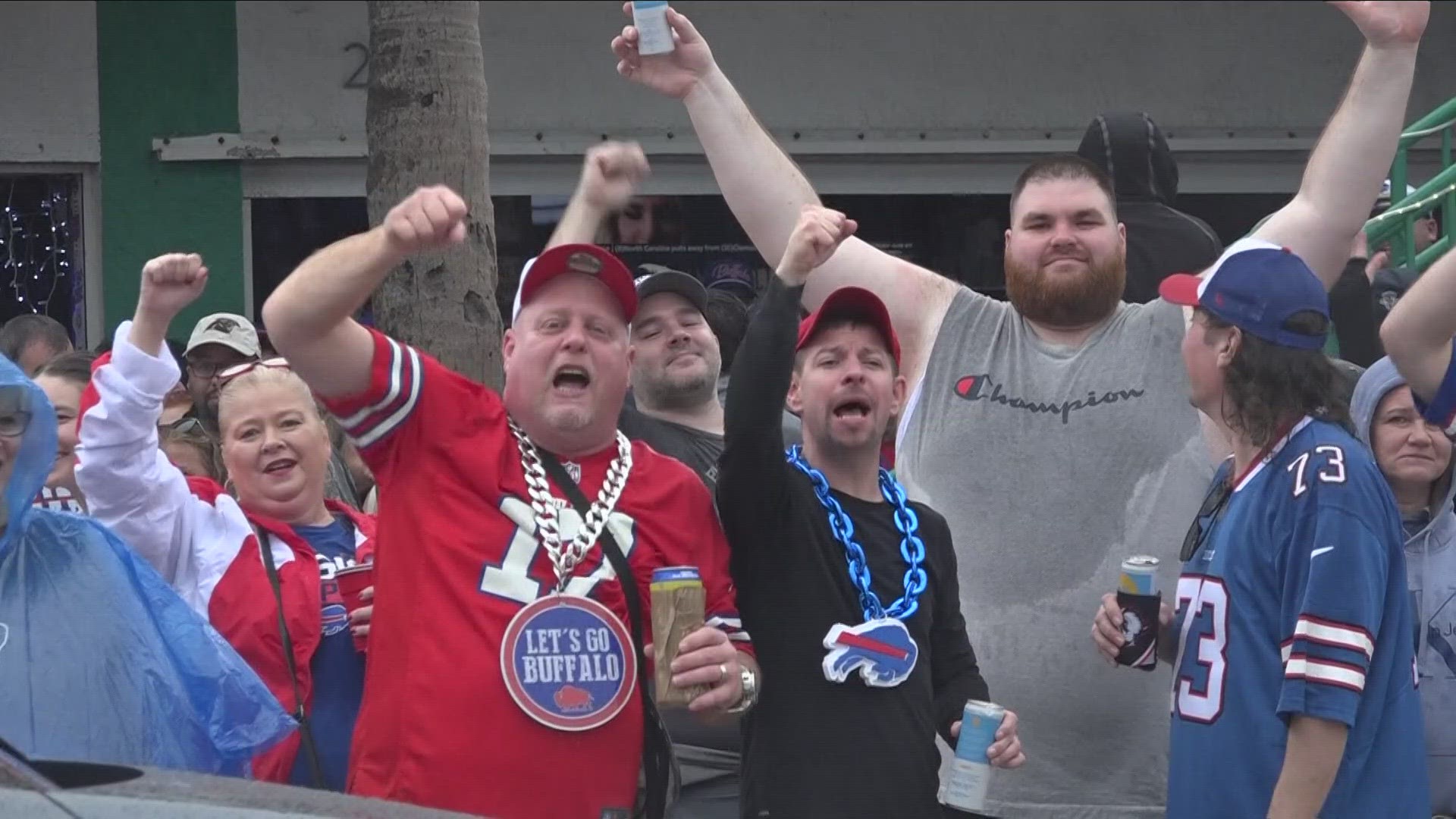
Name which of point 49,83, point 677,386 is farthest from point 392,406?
point 49,83

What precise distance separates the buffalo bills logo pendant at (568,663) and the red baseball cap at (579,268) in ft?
2.15

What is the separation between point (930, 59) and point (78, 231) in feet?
18.0

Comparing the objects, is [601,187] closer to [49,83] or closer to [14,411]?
[14,411]

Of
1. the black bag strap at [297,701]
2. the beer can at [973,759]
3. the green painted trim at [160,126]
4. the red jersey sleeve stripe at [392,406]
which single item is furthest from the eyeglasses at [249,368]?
the green painted trim at [160,126]

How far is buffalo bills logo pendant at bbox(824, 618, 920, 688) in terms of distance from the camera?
353cm

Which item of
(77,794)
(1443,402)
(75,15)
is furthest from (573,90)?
(77,794)

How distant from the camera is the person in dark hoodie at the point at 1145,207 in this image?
5.14 meters

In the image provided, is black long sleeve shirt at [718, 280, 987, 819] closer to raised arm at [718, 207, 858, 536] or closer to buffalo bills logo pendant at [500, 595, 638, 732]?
raised arm at [718, 207, 858, 536]

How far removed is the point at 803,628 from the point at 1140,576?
27.3 inches

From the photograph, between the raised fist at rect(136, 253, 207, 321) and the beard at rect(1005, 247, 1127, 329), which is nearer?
the raised fist at rect(136, 253, 207, 321)

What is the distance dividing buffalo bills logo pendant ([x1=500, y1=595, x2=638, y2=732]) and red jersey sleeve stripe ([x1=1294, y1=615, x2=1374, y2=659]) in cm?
126

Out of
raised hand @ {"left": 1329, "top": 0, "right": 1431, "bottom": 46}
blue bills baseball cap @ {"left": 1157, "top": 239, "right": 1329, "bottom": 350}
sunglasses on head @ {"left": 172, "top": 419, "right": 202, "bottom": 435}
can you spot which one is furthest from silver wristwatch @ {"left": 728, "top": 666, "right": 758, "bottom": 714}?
sunglasses on head @ {"left": 172, "top": 419, "right": 202, "bottom": 435}

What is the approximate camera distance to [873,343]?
3.80 m

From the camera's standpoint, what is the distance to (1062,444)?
406 centimetres
